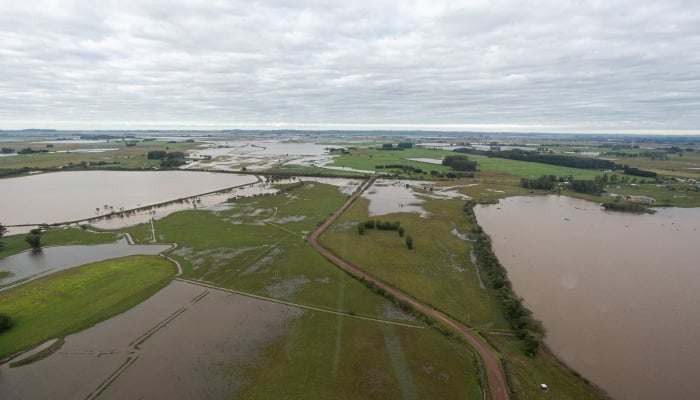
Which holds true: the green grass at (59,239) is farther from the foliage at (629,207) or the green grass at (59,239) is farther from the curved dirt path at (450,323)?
the foliage at (629,207)

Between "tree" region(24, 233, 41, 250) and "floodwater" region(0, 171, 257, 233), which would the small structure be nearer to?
"floodwater" region(0, 171, 257, 233)

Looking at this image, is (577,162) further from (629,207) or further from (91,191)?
(91,191)

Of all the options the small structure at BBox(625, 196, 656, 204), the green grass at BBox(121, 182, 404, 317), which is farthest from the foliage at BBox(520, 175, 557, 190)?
the green grass at BBox(121, 182, 404, 317)

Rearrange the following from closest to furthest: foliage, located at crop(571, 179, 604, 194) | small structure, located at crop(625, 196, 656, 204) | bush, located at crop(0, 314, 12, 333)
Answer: bush, located at crop(0, 314, 12, 333), small structure, located at crop(625, 196, 656, 204), foliage, located at crop(571, 179, 604, 194)

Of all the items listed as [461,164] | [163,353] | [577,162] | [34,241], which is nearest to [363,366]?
[163,353]

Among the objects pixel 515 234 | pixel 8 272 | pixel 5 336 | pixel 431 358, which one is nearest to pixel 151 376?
pixel 5 336

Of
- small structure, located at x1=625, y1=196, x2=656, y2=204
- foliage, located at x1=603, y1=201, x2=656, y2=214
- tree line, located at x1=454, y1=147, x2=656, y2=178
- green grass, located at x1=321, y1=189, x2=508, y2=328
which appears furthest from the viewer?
tree line, located at x1=454, y1=147, x2=656, y2=178
